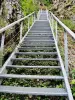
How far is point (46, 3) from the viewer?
39.2 metres

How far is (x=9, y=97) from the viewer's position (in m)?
3.86

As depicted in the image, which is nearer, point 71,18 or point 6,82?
point 6,82

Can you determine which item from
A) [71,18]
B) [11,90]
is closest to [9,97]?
[11,90]

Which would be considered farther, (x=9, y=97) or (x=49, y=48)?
(x=49, y=48)

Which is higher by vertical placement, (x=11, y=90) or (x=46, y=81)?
(x=11, y=90)

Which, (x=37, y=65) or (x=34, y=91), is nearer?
(x=34, y=91)

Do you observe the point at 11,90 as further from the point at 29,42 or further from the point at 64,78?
the point at 29,42

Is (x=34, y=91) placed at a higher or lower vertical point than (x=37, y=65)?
higher

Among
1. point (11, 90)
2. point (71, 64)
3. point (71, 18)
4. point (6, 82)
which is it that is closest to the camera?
point (11, 90)

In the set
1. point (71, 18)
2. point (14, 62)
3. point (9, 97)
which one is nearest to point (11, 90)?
point (9, 97)

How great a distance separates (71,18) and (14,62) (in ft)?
34.9

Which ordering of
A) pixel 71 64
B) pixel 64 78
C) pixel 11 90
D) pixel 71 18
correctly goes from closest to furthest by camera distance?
pixel 11 90
pixel 64 78
pixel 71 64
pixel 71 18

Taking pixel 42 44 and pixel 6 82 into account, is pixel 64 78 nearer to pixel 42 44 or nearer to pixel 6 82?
pixel 6 82

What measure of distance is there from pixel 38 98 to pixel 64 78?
0.62 metres
